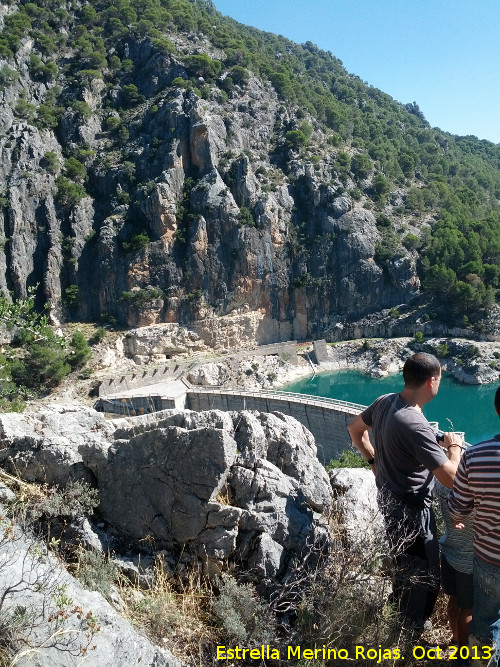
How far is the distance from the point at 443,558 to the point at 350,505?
0.87 meters

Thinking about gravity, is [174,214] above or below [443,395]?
above

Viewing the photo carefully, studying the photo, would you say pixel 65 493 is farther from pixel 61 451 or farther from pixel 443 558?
pixel 443 558

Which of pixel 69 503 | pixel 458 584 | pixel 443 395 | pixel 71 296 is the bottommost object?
pixel 443 395

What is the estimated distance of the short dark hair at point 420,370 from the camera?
9.73 ft

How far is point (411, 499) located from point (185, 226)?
140 feet

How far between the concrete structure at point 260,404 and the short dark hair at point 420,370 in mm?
14472

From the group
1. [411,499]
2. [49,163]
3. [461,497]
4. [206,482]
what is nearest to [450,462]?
[461,497]

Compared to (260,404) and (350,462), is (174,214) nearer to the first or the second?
(260,404)

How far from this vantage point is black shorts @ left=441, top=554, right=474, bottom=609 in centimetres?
274

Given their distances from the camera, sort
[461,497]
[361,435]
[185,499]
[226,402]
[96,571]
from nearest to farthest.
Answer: [461,497] < [96,571] < [361,435] < [185,499] < [226,402]

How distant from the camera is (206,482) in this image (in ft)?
11.7

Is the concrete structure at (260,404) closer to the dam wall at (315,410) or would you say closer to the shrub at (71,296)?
the dam wall at (315,410)

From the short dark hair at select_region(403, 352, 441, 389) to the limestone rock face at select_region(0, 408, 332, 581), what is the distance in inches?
50.1

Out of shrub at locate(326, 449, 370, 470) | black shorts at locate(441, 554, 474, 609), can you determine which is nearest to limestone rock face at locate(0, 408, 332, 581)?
black shorts at locate(441, 554, 474, 609)
